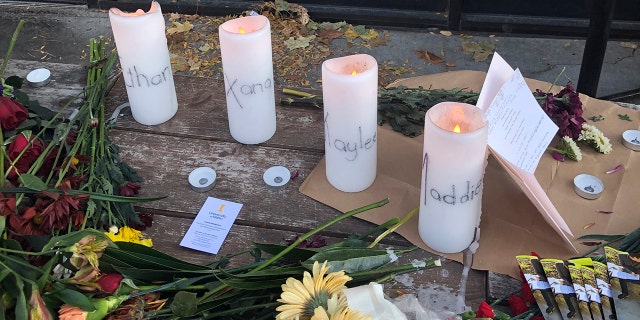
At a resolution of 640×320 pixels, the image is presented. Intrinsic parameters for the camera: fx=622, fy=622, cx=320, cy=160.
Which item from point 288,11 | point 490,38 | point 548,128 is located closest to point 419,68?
point 490,38

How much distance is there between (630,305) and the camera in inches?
28.5

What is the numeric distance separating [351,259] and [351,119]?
26 cm

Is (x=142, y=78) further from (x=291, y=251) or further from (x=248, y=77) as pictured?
(x=291, y=251)

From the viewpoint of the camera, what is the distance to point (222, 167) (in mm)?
1045

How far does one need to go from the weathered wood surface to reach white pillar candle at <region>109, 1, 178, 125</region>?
1.2 inches

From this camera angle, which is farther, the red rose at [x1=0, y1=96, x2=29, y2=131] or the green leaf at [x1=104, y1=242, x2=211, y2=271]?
the red rose at [x1=0, y1=96, x2=29, y2=131]

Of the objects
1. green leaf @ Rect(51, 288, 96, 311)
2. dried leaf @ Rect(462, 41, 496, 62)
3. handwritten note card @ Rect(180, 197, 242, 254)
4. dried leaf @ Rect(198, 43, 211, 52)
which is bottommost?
dried leaf @ Rect(462, 41, 496, 62)

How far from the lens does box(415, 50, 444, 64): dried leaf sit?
2.32 metres

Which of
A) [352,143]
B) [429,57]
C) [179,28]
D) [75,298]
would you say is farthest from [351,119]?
[179,28]

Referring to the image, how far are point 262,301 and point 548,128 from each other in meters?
0.53

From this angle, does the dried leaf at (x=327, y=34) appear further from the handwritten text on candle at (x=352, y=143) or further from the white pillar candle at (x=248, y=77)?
the handwritten text on candle at (x=352, y=143)

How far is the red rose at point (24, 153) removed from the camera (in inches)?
34.7

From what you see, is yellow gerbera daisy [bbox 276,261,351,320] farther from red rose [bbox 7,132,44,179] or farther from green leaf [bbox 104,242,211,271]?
red rose [bbox 7,132,44,179]

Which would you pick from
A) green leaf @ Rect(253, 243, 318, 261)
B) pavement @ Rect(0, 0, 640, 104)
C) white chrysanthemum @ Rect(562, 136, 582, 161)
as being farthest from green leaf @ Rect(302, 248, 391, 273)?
pavement @ Rect(0, 0, 640, 104)
